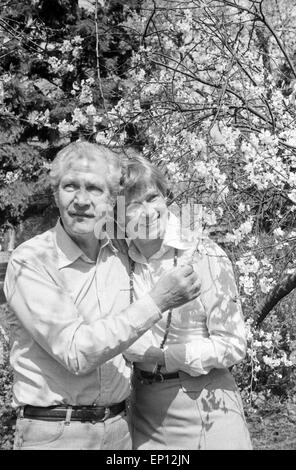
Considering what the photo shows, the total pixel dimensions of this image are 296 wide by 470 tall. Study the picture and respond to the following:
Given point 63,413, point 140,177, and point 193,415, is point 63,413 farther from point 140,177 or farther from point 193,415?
point 140,177

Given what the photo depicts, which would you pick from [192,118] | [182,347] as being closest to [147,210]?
[182,347]

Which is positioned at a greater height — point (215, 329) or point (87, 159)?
point (87, 159)

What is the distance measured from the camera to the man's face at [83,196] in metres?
2.18

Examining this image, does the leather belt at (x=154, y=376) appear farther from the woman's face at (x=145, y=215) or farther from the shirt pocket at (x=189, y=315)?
the woman's face at (x=145, y=215)

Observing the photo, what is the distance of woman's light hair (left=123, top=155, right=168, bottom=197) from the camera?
2.40 meters

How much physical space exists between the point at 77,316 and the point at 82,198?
16.3 inches

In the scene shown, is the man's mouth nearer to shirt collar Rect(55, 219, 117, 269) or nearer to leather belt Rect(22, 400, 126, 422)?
shirt collar Rect(55, 219, 117, 269)

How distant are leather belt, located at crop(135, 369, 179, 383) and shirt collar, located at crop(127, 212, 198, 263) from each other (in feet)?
1.36

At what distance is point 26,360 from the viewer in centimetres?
205

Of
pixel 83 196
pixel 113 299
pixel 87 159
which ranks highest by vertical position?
pixel 87 159

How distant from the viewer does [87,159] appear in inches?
88.1

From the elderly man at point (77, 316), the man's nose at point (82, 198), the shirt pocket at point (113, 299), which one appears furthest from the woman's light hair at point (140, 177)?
the shirt pocket at point (113, 299)

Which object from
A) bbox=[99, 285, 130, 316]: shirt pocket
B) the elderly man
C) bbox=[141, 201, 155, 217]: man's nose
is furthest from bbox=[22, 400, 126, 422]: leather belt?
bbox=[141, 201, 155, 217]: man's nose

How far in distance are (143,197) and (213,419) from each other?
0.86 meters
